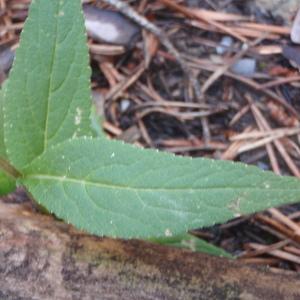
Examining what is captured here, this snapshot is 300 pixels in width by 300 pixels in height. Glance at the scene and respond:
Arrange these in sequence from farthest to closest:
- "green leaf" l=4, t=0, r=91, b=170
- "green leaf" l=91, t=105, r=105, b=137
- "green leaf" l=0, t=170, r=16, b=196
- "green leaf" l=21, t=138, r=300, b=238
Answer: "green leaf" l=91, t=105, r=105, b=137
"green leaf" l=0, t=170, r=16, b=196
"green leaf" l=4, t=0, r=91, b=170
"green leaf" l=21, t=138, r=300, b=238

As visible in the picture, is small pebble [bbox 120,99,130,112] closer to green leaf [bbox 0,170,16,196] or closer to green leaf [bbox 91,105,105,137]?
green leaf [bbox 91,105,105,137]

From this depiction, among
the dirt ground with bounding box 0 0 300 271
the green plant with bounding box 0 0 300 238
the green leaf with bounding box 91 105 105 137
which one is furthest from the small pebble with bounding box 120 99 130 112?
the green plant with bounding box 0 0 300 238

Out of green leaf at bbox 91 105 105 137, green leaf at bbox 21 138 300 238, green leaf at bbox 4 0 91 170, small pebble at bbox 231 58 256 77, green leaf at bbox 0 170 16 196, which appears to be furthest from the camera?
small pebble at bbox 231 58 256 77

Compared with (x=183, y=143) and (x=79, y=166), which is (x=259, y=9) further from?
(x=79, y=166)

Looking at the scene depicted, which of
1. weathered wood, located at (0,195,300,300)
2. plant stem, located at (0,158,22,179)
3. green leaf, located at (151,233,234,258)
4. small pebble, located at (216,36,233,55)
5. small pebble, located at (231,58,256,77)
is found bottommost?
green leaf, located at (151,233,234,258)

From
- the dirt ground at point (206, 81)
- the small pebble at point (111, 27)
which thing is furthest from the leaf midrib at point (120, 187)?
the small pebble at point (111, 27)

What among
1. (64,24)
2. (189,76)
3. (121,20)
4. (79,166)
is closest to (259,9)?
(189,76)
